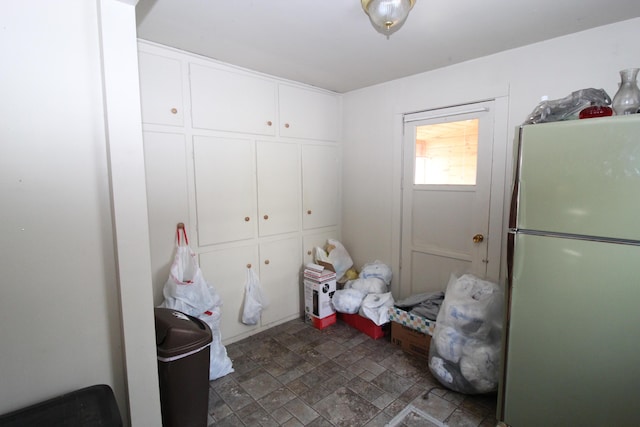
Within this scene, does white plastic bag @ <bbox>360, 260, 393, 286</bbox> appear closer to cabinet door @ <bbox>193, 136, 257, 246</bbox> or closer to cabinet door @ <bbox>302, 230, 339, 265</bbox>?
cabinet door @ <bbox>302, 230, 339, 265</bbox>

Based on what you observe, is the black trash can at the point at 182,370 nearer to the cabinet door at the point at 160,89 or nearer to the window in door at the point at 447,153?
the cabinet door at the point at 160,89

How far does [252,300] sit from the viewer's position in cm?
282

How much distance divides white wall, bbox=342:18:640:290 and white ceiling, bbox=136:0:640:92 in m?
0.11

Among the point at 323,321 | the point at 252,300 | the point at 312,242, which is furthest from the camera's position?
the point at 312,242

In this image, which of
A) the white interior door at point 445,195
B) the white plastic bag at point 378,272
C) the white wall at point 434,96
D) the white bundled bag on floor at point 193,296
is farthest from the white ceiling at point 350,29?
the white plastic bag at point 378,272

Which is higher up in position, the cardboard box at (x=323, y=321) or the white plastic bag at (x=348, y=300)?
the white plastic bag at (x=348, y=300)

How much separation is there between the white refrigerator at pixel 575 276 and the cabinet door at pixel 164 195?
221 centimetres

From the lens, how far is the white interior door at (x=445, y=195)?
8.39ft

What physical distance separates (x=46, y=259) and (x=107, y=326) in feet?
1.24

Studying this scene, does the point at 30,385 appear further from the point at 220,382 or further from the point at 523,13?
the point at 523,13

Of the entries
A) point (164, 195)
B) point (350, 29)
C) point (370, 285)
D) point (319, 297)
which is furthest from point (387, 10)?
point (319, 297)

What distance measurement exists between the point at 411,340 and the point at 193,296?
1747 millimetres

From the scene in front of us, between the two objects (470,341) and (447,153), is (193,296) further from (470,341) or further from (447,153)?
(447,153)

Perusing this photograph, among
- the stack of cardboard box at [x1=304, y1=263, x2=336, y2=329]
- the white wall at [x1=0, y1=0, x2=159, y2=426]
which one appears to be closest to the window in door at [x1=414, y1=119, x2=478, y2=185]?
the stack of cardboard box at [x1=304, y1=263, x2=336, y2=329]
